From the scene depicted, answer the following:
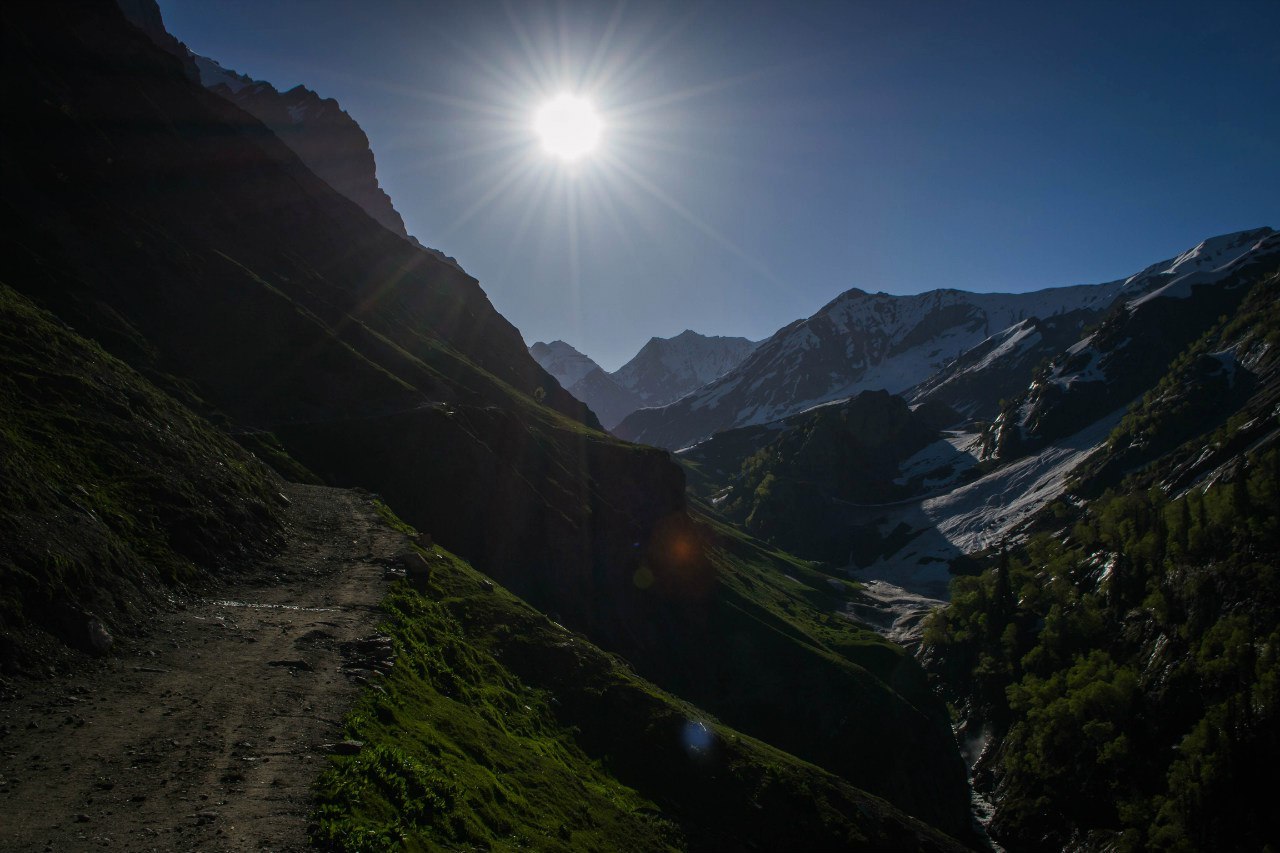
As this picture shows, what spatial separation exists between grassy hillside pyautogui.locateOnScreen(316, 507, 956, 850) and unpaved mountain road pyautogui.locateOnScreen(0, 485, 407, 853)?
1361mm

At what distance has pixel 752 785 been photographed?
4912 cm

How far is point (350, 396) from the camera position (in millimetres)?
76188

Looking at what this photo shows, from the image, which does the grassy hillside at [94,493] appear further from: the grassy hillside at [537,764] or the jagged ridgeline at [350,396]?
the jagged ridgeline at [350,396]

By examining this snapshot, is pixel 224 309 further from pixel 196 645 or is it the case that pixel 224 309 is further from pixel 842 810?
pixel 842 810

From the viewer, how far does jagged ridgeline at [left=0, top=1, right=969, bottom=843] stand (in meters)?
64.4

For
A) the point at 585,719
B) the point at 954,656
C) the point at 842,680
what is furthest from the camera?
the point at 954,656

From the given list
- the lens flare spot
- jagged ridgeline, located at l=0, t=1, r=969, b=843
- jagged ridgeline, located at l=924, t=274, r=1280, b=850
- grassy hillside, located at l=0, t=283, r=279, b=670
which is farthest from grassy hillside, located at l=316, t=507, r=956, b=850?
jagged ridgeline, located at l=924, t=274, r=1280, b=850

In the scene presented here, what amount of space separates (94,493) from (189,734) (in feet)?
53.2

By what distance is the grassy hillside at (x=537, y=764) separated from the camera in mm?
18703

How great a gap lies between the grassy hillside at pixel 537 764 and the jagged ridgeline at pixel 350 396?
1987 cm

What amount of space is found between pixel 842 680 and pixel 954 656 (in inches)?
2029

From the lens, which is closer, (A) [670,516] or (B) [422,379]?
(B) [422,379]

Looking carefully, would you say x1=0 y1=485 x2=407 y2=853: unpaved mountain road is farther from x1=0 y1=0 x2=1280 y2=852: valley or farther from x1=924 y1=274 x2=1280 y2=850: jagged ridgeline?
x1=924 y1=274 x2=1280 y2=850: jagged ridgeline

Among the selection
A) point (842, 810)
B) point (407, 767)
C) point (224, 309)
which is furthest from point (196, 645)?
point (224, 309)
